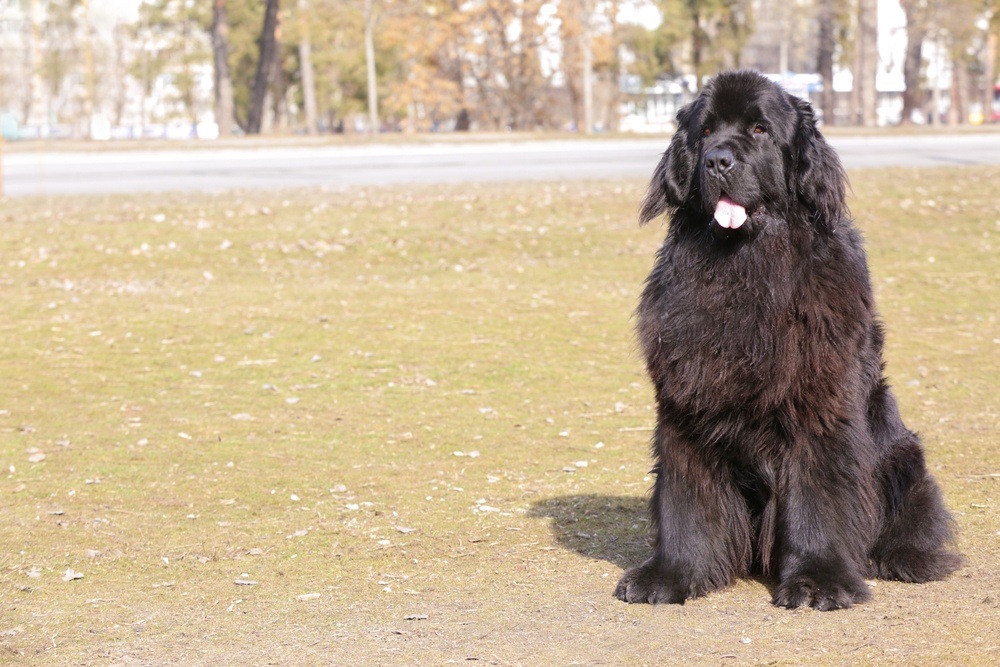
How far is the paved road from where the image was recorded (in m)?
20.9

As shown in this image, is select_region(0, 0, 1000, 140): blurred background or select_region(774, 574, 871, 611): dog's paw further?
select_region(0, 0, 1000, 140): blurred background

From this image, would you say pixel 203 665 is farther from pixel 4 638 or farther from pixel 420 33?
pixel 420 33

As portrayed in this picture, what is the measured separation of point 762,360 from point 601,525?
170 cm

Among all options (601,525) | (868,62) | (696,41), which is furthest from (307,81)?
(601,525)

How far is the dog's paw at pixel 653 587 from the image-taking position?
4.50m

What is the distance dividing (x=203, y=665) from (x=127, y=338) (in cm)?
729

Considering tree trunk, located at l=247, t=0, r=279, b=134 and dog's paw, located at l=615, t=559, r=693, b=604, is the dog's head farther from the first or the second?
tree trunk, located at l=247, t=0, r=279, b=134

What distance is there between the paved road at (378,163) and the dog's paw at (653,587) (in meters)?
15.6

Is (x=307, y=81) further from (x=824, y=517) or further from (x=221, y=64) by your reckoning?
(x=824, y=517)

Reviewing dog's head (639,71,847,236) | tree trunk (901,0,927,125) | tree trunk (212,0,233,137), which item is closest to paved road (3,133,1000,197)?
tree trunk (212,0,233,137)

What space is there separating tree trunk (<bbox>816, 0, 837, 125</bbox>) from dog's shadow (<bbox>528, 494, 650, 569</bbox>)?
56.3 metres

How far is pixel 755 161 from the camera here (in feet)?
14.2

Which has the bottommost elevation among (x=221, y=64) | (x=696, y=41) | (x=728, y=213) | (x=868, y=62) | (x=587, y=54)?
(x=728, y=213)

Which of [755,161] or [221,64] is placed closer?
[755,161]
